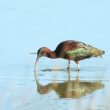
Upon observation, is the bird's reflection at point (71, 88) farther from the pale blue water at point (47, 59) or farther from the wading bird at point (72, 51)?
the wading bird at point (72, 51)

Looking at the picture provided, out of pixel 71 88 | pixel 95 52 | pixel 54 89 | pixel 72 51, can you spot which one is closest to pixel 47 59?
pixel 72 51

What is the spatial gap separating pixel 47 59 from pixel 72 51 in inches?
37.8

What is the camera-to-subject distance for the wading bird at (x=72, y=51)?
13616 mm

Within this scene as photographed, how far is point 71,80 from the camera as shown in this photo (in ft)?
38.5

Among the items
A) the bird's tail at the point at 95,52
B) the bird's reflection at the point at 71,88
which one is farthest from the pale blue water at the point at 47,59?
the bird's tail at the point at 95,52

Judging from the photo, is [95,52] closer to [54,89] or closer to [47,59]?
[47,59]

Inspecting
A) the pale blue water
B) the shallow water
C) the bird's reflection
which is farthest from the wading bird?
the bird's reflection

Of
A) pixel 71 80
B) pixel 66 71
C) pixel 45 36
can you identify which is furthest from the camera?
pixel 45 36

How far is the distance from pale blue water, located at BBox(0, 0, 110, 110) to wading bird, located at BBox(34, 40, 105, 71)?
18cm

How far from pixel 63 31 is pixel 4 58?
2722mm

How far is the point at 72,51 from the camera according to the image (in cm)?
1385

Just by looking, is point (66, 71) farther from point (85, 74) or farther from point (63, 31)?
point (63, 31)

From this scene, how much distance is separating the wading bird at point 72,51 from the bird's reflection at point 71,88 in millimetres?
1969

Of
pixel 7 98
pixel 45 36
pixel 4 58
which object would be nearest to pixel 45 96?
pixel 7 98
